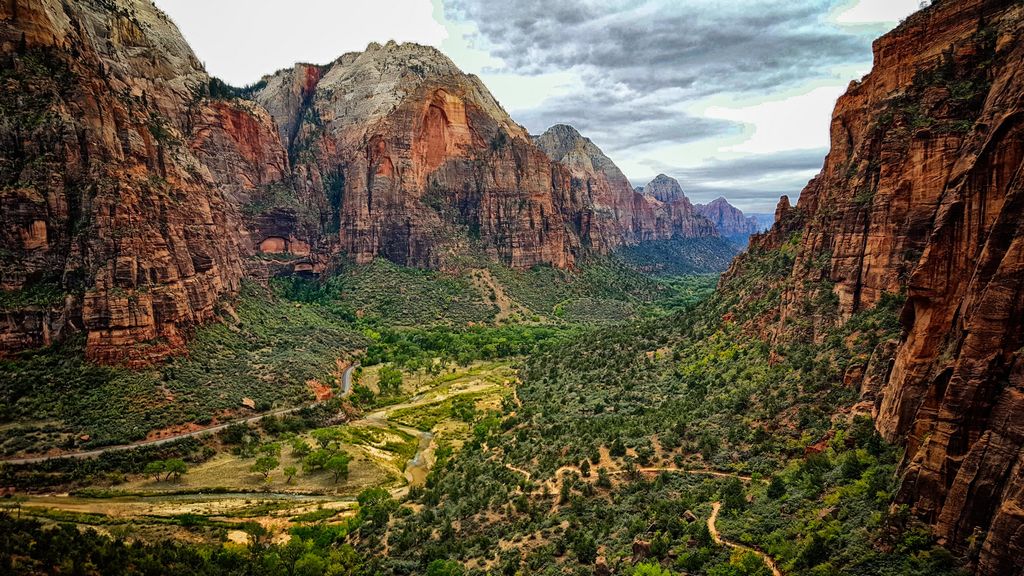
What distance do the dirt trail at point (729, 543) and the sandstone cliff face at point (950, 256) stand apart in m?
7.97

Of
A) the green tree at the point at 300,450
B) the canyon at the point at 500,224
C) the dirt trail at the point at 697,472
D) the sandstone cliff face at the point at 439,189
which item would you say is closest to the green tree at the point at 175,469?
the green tree at the point at 300,450

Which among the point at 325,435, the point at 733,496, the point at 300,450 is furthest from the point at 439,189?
the point at 733,496

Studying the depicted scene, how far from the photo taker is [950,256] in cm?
2859

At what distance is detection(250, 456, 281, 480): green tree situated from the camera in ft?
216

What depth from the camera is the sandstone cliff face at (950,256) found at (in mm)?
22781

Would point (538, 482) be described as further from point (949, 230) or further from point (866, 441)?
point (949, 230)

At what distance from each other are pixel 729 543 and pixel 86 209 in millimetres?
89233

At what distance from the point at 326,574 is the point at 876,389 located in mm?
43650

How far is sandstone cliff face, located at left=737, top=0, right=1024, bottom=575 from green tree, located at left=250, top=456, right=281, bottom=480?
62898mm

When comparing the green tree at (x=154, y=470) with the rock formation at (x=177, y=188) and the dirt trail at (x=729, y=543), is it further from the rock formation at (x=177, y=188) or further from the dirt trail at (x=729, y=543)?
the dirt trail at (x=729, y=543)

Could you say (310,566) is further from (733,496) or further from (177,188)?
(177,188)

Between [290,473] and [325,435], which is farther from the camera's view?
[325,435]

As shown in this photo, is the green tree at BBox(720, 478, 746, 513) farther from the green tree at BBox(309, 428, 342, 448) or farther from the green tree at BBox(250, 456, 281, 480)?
the green tree at BBox(309, 428, 342, 448)

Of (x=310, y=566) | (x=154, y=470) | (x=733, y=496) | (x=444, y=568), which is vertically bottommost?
(x=310, y=566)
